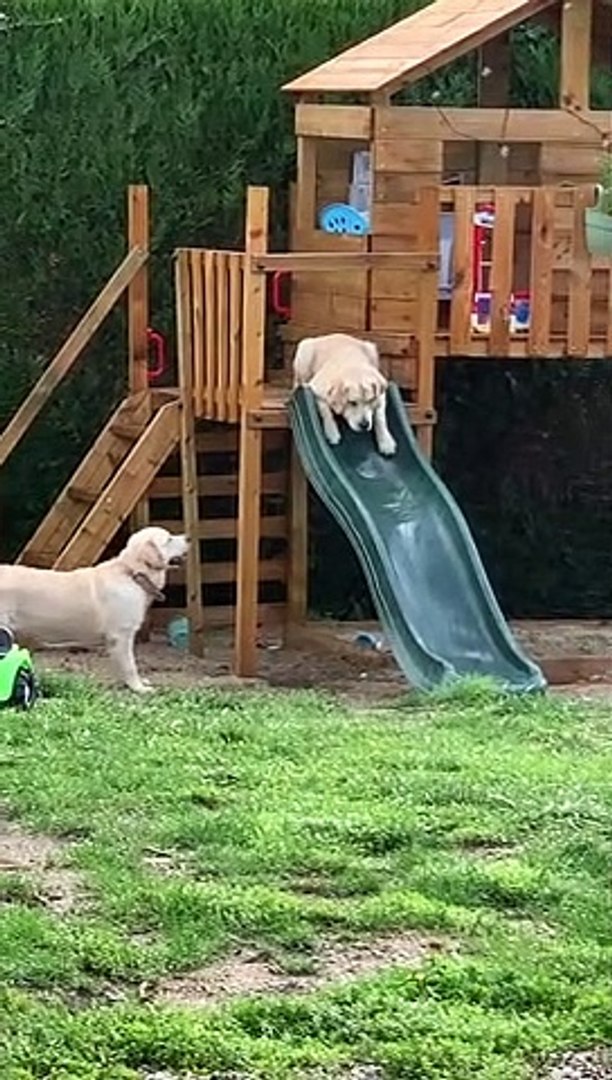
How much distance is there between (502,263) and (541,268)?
0.26m

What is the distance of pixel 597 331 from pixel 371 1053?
733 centimetres

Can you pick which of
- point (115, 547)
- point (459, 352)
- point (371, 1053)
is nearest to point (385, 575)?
point (459, 352)

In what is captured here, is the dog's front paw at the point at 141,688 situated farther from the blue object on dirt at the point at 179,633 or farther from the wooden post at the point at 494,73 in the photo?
the wooden post at the point at 494,73

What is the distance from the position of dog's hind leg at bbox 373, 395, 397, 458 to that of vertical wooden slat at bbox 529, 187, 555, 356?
881mm

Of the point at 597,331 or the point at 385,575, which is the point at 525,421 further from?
the point at 385,575

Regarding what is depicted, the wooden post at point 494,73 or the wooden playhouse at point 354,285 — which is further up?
the wooden post at point 494,73

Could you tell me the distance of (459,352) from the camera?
1134cm

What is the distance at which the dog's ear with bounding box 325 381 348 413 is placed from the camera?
1077 cm

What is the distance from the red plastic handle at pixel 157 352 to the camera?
12312 millimetres

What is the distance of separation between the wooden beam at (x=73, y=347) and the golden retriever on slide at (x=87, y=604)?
72.1 inches

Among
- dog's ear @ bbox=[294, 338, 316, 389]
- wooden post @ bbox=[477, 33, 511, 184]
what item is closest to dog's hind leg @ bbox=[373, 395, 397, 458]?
dog's ear @ bbox=[294, 338, 316, 389]

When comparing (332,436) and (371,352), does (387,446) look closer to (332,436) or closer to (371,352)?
(332,436)

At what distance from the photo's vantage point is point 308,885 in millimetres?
5977

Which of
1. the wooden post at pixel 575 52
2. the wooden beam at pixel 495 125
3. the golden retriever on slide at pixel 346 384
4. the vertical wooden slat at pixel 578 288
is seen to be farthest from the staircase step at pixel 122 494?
the wooden post at pixel 575 52
